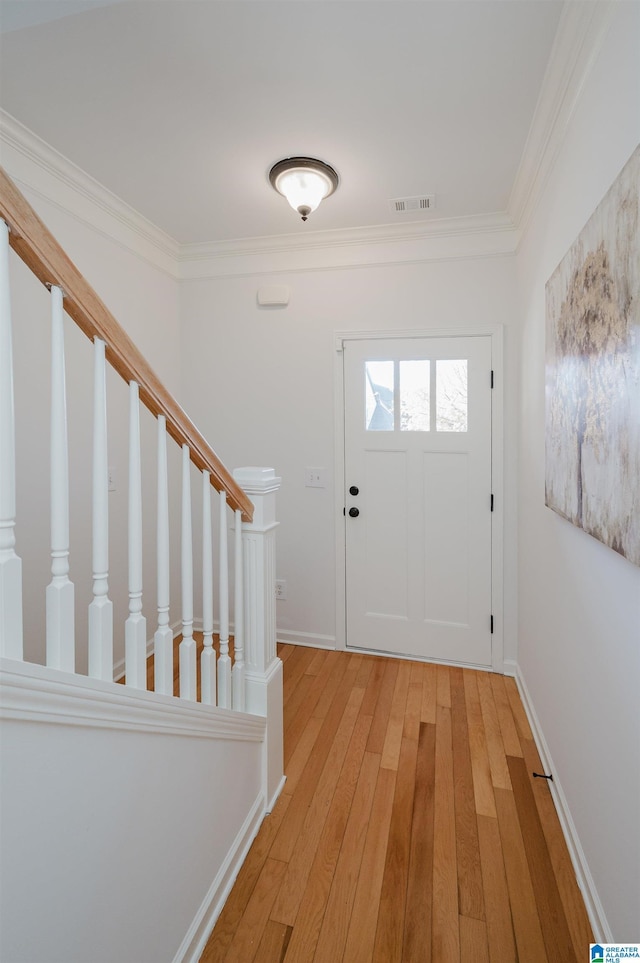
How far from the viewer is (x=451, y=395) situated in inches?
107

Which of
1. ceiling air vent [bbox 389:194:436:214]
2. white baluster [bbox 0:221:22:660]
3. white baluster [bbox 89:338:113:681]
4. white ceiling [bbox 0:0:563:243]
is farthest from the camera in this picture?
ceiling air vent [bbox 389:194:436:214]

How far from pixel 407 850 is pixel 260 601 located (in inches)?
37.9

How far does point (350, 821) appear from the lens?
1684 mm

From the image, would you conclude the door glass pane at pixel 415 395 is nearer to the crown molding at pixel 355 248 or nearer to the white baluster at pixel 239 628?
the crown molding at pixel 355 248

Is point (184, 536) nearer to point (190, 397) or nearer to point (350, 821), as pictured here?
point (350, 821)

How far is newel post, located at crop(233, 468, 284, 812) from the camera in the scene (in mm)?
1597

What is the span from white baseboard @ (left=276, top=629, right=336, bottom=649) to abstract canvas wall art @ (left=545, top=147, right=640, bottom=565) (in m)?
1.88

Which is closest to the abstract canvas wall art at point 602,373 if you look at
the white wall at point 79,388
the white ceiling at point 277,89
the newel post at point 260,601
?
the white ceiling at point 277,89

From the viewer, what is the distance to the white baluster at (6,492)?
687mm

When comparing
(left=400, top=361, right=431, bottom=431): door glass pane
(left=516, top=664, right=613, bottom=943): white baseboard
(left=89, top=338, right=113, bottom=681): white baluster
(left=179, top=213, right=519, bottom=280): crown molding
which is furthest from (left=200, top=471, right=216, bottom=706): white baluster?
(left=179, top=213, right=519, bottom=280): crown molding

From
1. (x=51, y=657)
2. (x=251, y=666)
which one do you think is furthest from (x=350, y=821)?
(x=51, y=657)

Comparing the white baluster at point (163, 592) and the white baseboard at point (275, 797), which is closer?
the white baluster at point (163, 592)

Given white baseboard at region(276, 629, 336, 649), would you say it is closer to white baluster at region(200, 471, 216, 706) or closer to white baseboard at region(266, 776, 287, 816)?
white baseboard at region(266, 776, 287, 816)

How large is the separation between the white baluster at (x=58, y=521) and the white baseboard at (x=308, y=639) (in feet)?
7.84
